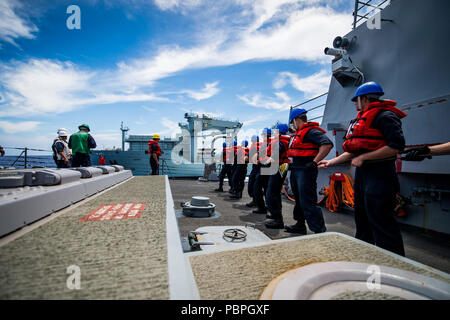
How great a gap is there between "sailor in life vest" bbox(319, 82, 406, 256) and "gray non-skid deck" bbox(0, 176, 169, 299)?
156 centimetres

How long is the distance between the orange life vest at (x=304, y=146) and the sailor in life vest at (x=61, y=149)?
17.5 ft

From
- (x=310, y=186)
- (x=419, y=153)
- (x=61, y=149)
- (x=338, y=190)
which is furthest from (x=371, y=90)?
(x=61, y=149)

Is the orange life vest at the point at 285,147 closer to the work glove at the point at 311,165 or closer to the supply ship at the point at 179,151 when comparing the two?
the work glove at the point at 311,165

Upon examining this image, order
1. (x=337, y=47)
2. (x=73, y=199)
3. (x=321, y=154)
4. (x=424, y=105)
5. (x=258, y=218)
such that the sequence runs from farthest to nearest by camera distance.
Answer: (x=337, y=47) → (x=258, y=218) → (x=424, y=105) → (x=321, y=154) → (x=73, y=199)

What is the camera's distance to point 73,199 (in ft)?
5.16

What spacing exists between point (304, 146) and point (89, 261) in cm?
245

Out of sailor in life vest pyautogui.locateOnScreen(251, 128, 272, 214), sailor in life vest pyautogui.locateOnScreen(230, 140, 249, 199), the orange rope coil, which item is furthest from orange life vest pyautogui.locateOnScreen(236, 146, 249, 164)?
the orange rope coil

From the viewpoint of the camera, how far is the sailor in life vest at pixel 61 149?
494cm

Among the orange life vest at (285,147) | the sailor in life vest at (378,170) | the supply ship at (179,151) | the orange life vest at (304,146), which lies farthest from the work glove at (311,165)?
the supply ship at (179,151)

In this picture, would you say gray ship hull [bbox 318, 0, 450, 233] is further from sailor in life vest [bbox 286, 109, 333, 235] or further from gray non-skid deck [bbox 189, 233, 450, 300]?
gray non-skid deck [bbox 189, 233, 450, 300]

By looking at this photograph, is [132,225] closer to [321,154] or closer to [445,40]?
[321,154]
